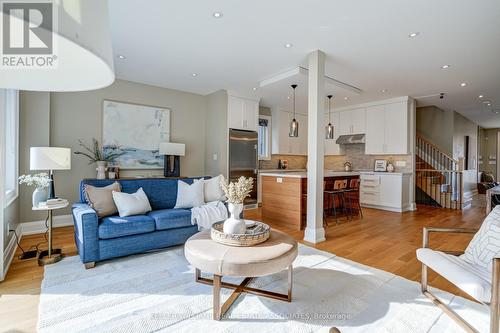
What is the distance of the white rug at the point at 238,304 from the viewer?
179cm

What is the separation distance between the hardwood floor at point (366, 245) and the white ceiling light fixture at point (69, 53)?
6.54 ft

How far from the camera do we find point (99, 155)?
4695 millimetres

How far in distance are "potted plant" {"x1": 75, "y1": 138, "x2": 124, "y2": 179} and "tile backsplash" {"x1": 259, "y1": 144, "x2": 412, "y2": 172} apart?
12.1 ft

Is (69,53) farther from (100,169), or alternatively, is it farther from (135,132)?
(135,132)

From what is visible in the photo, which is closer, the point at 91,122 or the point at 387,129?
the point at 91,122

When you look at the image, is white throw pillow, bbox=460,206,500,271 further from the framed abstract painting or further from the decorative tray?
the framed abstract painting

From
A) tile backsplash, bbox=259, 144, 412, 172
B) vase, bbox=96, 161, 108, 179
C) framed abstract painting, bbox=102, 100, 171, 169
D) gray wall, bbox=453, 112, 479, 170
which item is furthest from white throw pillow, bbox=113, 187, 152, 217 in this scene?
gray wall, bbox=453, 112, 479, 170

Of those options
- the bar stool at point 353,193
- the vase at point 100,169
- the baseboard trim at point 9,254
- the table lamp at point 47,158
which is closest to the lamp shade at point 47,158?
the table lamp at point 47,158

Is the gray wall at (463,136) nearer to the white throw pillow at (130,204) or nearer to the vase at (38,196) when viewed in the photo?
the white throw pillow at (130,204)

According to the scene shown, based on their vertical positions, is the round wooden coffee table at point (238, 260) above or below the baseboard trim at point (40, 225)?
above

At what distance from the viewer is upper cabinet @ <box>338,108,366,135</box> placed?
6.90 metres

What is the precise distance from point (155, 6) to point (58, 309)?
2.85 metres

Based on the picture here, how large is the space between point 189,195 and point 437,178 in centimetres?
655

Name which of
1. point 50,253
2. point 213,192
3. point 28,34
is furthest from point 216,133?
point 28,34
